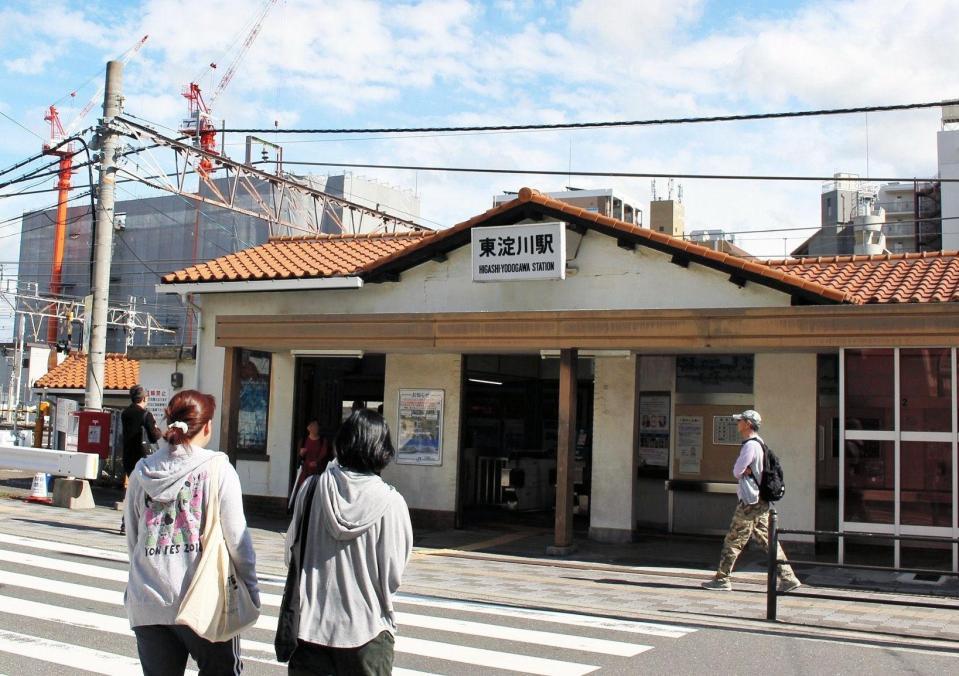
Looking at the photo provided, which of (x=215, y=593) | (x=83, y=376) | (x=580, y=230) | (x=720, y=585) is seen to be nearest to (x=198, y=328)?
(x=580, y=230)

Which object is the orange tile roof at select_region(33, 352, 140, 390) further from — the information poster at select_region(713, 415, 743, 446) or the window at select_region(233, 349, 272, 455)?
the information poster at select_region(713, 415, 743, 446)

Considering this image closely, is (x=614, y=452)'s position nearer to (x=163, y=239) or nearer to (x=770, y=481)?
(x=770, y=481)

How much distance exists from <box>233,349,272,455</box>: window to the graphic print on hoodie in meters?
13.4

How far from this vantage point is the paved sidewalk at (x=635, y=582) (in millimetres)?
9180

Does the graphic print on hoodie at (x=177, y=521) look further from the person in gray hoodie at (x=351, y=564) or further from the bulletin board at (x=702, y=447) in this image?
the bulletin board at (x=702, y=447)

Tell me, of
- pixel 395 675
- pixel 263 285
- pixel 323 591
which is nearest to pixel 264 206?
pixel 263 285

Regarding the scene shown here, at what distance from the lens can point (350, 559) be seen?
4102 mm

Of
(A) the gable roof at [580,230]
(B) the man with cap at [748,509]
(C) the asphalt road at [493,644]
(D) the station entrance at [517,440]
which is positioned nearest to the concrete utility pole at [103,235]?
(A) the gable roof at [580,230]

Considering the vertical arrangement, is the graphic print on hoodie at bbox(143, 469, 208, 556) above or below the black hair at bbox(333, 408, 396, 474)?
below

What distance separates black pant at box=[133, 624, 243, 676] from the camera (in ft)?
13.6

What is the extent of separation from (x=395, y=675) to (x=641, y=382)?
956 cm

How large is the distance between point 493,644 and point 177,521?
14.3 ft

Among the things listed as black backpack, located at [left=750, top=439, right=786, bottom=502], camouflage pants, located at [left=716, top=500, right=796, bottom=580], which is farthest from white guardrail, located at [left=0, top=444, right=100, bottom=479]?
black backpack, located at [left=750, top=439, right=786, bottom=502]

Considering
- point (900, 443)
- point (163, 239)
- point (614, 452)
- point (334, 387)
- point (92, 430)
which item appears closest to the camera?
point (900, 443)
